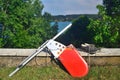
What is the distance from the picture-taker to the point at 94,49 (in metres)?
12.0

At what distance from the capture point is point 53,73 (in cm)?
1138

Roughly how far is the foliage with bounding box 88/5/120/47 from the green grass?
9.70m

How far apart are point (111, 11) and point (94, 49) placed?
513 inches

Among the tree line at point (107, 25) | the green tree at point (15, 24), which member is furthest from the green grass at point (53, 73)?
the green tree at point (15, 24)

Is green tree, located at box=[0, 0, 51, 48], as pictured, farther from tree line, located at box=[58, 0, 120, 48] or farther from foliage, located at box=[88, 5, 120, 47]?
foliage, located at box=[88, 5, 120, 47]

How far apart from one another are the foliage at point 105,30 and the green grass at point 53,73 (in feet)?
31.8

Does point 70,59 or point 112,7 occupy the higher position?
point 70,59

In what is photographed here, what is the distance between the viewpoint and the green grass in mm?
11055

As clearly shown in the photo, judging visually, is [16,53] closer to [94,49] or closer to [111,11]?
[94,49]

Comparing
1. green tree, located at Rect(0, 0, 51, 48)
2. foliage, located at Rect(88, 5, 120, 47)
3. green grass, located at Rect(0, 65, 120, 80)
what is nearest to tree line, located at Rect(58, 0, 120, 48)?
foliage, located at Rect(88, 5, 120, 47)

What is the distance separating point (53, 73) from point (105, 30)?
11.9 m

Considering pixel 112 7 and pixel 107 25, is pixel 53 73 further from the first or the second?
pixel 112 7

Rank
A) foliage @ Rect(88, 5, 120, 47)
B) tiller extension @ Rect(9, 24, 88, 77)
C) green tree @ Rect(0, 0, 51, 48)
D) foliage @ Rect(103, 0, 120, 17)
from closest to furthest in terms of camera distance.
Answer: tiller extension @ Rect(9, 24, 88, 77), foliage @ Rect(88, 5, 120, 47), foliage @ Rect(103, 0, 120, 17), green tree @ Rect(0, 0, 51, 48)

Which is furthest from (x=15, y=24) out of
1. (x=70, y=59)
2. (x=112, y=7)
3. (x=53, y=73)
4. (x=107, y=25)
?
(x=70, y=59)
